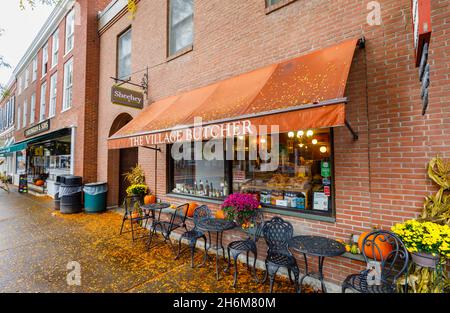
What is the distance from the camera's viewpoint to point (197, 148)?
6316 mm

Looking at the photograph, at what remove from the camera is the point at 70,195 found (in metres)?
8.45

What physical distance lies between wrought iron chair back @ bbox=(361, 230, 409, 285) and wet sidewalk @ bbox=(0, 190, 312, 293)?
1.37 metres

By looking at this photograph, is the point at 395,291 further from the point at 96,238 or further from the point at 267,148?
the point at 96,238

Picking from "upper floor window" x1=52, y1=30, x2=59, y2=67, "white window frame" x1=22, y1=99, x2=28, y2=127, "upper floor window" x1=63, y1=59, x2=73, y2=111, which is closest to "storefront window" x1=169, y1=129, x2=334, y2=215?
"upper floor window" x1=63, y1=59, x2=73, y2=111

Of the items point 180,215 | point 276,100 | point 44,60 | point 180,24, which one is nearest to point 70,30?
point 44,60

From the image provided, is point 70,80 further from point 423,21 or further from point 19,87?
point 19,87

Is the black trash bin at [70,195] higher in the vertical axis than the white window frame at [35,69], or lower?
lower

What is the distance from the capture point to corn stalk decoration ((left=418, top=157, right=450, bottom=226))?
103 inches

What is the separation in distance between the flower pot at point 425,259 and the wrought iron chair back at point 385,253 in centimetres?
10

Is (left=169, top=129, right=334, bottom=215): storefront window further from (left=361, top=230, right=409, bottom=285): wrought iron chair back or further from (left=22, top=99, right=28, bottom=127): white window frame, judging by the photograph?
(left=22, top=99, right=28, bottom=127): white window frame

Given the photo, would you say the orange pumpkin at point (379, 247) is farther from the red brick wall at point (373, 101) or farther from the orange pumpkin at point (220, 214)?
the orange pumpkin at point (220, 214)

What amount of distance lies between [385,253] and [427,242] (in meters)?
0.63

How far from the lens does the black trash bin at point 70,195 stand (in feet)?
27.5

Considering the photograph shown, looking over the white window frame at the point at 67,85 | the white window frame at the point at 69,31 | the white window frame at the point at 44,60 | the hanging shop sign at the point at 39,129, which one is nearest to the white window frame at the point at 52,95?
the hanging shop sign at the point at 39,129
